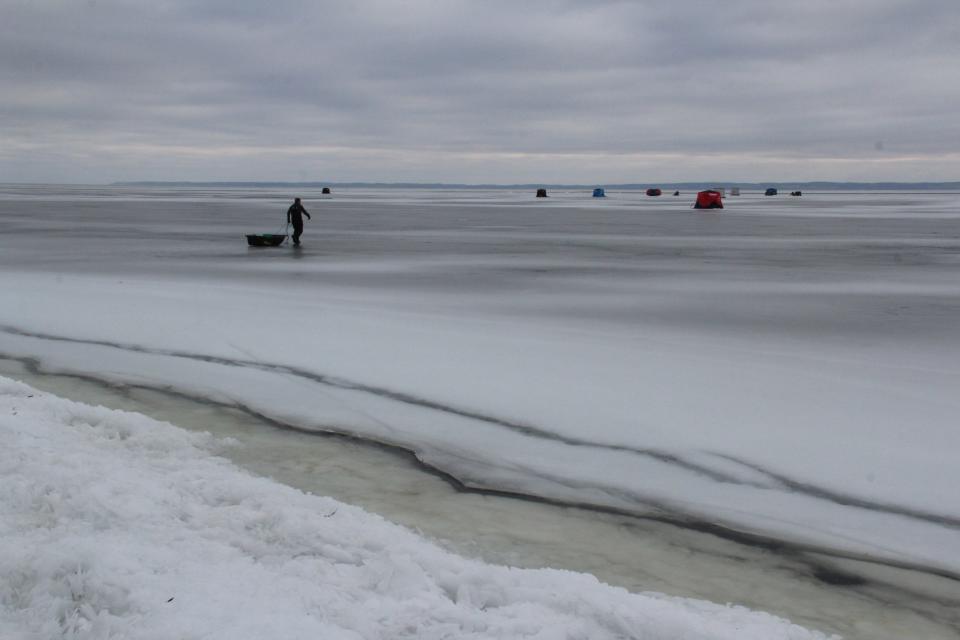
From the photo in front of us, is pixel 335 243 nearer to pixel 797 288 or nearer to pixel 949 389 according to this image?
pixel 797 288

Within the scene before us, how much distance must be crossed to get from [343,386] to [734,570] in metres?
4.28

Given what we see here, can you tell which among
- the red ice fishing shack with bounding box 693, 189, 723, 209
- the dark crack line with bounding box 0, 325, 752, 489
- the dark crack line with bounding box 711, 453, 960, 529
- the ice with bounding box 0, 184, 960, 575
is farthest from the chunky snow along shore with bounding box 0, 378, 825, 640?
the red ice fishing shack with bounding box 693, 189, 723, 209

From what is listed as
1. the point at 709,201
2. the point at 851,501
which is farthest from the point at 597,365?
the point at 709,201

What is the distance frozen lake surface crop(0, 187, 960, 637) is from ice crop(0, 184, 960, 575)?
0.09 ft

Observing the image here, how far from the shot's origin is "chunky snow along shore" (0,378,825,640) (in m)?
3.34

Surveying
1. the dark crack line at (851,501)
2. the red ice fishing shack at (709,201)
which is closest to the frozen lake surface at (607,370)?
the dark crack line at (851,501)

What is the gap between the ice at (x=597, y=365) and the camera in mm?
5574

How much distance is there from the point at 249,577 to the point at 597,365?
548 cm

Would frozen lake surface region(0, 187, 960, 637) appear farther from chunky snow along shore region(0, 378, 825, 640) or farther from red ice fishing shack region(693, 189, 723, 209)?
red ice fishing shack region(693, 189, 723, 209)

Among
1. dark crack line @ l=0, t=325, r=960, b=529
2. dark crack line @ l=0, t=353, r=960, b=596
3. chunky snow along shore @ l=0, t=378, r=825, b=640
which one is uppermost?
chunky snow along shore @ l=0, t=378, r=825, b=640

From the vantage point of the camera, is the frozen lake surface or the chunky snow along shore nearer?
the chunky snow along shore

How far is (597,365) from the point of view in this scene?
877cm

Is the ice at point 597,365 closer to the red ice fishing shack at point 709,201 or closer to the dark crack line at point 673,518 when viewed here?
the dark crack line at point 673,518

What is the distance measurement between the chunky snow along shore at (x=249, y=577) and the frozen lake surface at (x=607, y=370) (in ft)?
4.46
